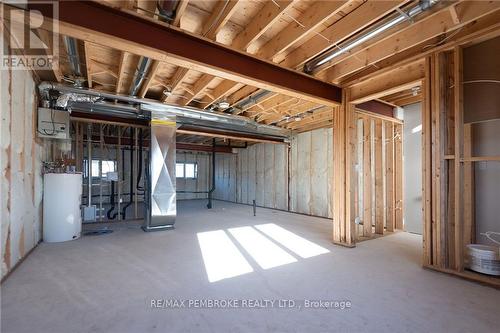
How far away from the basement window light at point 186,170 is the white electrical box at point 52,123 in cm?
725

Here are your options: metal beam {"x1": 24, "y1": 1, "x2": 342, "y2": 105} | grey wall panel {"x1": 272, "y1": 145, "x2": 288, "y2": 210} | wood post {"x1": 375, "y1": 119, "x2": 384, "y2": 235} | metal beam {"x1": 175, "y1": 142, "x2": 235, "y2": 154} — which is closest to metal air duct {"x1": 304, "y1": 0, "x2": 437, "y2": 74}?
metal beam {"x1": 24, "y1": 1, "x2": 342, "y2": 105}

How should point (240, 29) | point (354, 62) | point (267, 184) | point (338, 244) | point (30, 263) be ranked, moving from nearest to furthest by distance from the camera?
point (240, 29) < point (30, 263) < point (354, 62) < point (338, 244) < point (267, 184)

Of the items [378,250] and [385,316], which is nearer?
[385,316]

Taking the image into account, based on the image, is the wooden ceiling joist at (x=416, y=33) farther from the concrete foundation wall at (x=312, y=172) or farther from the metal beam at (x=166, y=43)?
the concrete foundation wall at (x=312, y=172)

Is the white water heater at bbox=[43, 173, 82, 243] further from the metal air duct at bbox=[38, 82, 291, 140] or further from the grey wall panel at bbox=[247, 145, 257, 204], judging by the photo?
the grey wall panel at bbox=[247, 145, 257, 204]

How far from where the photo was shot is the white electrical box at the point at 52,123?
3854 millimetres

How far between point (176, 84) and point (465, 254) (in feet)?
15.0

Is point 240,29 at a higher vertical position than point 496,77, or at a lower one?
higher

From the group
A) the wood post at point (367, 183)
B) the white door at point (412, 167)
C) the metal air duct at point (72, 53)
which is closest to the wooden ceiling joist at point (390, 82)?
the wood post at point (367, 183)

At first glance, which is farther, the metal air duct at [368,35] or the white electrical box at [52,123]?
the white electrical box at [52,123]

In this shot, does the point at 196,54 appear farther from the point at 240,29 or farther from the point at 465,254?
the point at 465,254

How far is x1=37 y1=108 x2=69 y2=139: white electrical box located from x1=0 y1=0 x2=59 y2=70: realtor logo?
2.69ft

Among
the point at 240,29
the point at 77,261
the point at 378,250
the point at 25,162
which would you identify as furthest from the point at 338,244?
the point at 25,162

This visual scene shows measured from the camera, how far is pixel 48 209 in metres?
4.05
